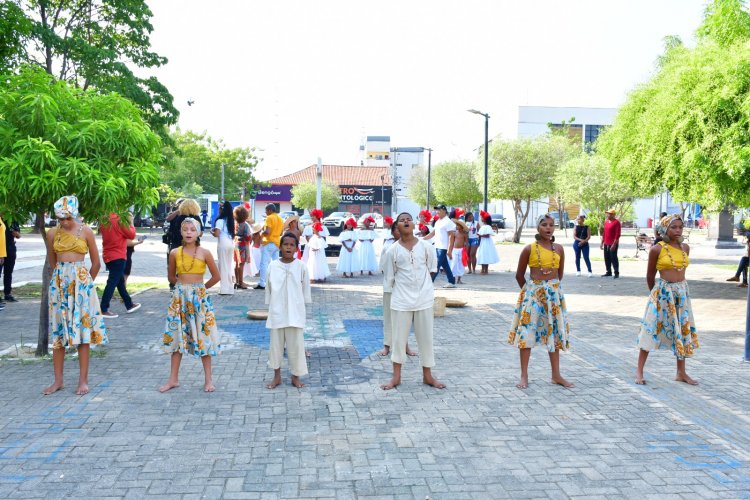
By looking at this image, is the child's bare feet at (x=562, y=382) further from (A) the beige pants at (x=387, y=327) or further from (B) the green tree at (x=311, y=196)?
(B) the green tree at (x=311, y=196)

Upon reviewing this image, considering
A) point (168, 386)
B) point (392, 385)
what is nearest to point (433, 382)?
point (392, 385)

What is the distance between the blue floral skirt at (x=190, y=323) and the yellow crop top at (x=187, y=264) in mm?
132

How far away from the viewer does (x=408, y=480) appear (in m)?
4.45

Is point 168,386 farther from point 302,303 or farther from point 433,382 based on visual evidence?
point 433,382

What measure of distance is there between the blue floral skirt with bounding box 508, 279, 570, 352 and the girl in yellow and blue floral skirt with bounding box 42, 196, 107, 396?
406 centimetres

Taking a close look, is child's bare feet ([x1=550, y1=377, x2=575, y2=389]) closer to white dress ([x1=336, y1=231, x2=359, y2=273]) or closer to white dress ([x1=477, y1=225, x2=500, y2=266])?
white dress ([x1=336, y1=231, x2=359, y2=273])

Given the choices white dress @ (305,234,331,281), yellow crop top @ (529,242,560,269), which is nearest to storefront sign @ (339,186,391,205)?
white dress @ (305,234,331,281)

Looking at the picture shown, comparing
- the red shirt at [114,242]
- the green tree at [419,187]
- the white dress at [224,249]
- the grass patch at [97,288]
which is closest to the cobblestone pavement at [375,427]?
the red shirt at [114,242]

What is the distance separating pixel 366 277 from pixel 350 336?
8685 millimetres

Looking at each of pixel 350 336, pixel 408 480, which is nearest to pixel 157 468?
pixel 408 480

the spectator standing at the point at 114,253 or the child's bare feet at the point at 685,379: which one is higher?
the spectator standing at the point at 114,253

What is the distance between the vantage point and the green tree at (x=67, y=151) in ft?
21.9

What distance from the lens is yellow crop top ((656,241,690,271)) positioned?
6.81m

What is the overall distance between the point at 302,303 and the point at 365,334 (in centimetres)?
295
